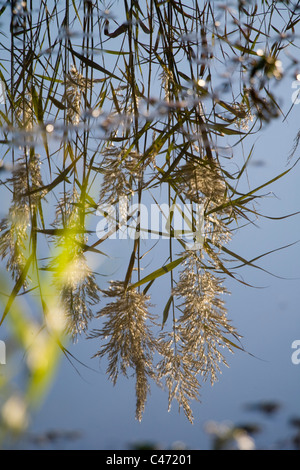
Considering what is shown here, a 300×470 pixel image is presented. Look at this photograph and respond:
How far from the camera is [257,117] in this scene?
1.99ft

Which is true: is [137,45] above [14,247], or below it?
above

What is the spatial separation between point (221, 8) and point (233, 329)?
1.40 ft

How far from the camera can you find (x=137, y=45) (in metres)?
0.65

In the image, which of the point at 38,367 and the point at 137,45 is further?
the point at 137,45

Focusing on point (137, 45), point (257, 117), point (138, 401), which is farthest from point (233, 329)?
point (137, 45)

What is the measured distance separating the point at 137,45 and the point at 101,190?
24cm
